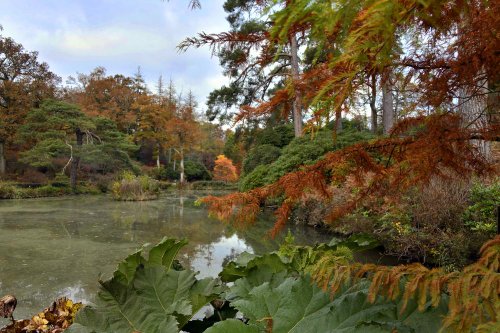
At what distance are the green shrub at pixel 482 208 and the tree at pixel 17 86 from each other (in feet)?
55.7

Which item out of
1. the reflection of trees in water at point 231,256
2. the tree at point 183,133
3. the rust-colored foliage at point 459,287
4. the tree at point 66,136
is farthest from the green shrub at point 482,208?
the tree at point 183,133

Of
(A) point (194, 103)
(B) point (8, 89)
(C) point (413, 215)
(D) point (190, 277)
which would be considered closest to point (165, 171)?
(A) point (194, 103)

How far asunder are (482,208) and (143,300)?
423 centimetres

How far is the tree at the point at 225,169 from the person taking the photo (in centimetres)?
2488

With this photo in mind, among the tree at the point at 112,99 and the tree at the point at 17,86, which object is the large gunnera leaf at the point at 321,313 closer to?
the tree at the point at 17,86

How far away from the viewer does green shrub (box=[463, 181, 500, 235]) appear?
4113mm

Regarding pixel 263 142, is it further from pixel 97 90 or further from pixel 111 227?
pixel 97 90

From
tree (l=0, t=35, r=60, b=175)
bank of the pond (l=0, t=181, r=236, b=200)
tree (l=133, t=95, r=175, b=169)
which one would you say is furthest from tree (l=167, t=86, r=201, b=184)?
tree (l=0, t=35, r=60, b=175)

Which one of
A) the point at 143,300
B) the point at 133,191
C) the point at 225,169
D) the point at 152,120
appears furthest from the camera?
the point at 225,169

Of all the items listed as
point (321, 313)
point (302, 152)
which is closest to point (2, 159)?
point (302, 152)

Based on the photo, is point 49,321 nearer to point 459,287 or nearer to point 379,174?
point 459,287

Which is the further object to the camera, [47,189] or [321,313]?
[47,189]

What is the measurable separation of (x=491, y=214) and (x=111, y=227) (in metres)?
5.98

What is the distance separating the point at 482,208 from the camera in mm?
4207
